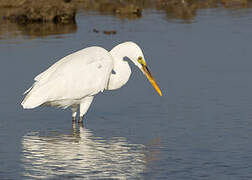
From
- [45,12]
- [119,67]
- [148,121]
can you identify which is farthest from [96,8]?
[148,121]

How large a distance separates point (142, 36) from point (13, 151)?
1163 cm

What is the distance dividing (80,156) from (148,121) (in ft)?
7.65

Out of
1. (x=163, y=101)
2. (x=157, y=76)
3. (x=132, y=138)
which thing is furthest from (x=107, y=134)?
(x=157, y=76)

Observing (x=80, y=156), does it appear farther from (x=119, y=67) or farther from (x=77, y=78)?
(x=119, y=67)

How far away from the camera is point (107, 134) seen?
11055 millimetres

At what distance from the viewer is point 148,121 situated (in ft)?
38.8

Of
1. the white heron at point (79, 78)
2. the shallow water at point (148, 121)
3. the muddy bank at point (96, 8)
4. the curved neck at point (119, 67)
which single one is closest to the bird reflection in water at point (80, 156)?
the shallow water at point (148, 121)

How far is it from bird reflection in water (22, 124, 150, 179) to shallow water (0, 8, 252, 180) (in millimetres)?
13

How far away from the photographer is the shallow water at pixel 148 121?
30.1 ft

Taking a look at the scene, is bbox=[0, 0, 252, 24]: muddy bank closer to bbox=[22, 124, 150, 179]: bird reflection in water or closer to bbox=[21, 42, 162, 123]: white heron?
bbox=[21, 42, 162, 123]: white heron

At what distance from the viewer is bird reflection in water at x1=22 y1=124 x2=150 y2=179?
8898 millimetres

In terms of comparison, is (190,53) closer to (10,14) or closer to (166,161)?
(166,161)

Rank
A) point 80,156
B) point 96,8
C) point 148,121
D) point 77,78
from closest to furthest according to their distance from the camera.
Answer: point 80,156
point 77,78
point 148,121
point 96,8

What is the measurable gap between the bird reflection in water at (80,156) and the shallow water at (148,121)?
1 cm
